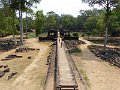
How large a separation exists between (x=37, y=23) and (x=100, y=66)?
51.4 metres

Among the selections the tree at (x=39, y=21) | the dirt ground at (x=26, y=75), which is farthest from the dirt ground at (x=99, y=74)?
the tree at (x=39, y=21)

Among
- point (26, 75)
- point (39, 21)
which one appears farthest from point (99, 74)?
point (39, 21)

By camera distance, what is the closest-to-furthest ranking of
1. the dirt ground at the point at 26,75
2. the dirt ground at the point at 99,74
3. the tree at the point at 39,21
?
the dirt ground at the point at 26,75 < the dirt ground at the point at 99,74 < the tree at the point at 39,21

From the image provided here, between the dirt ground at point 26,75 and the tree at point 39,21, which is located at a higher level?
the tree at point 39,21

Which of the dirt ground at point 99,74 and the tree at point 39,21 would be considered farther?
the tree at point 39,21

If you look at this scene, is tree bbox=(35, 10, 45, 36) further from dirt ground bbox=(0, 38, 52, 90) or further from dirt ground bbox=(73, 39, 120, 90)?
dirt ground bbox=(73, 39, 120, 90)

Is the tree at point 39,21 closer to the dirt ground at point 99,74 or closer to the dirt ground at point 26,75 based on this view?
the dirt ground at point 26,75

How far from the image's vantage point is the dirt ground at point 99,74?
20.4 m

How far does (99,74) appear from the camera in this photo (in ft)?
79.6

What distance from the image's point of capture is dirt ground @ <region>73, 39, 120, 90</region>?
2036 centimetres

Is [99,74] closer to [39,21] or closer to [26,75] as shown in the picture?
[26,75]

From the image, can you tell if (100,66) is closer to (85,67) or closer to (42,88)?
(85,67)

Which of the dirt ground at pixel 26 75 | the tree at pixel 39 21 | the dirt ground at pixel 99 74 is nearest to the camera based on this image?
the dirt ground at pixel 26 75

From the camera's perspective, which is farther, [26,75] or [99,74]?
[99,74]
